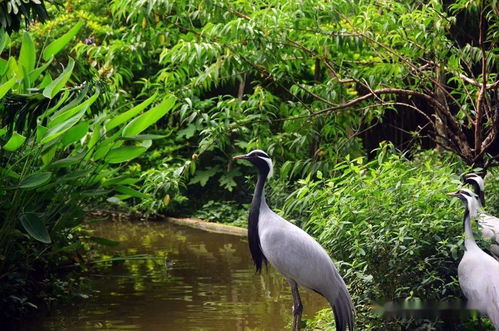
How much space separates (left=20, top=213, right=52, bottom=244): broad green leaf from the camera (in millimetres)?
6254

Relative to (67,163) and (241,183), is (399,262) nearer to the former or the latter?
(67,163)

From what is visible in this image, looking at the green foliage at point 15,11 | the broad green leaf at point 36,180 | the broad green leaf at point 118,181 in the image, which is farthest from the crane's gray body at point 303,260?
the green foliage at point 15,11

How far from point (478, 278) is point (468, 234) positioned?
0.34m

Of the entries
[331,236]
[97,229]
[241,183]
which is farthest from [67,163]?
[241,183]

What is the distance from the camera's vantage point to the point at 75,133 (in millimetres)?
6941

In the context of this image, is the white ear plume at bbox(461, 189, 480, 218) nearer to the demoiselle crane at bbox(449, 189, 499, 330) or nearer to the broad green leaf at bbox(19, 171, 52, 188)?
the demoiselle crane at bbox(449, 189, 499, 330)

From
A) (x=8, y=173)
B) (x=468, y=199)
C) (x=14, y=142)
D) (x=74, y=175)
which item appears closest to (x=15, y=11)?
(x=14, y=142)

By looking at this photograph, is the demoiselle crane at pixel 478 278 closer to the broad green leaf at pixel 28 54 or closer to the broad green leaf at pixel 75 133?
the broad green leaf at pixel 75 133

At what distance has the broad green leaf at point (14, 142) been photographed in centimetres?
627

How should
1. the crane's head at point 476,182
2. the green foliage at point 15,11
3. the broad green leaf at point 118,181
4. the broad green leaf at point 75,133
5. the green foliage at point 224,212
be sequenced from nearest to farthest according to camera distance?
the green foliage at point 15,11 → the broad green leaf at point 75,133 → the crane's head at point 476,182 → the broad green leaf at point 118,181 → the green foliage at point 224,212

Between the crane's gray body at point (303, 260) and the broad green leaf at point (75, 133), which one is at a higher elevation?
the broad green leaf at point (75, 133)

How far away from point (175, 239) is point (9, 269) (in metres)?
4.36

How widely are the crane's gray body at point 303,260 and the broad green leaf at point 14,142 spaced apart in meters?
1.77

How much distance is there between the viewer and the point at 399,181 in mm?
6059
